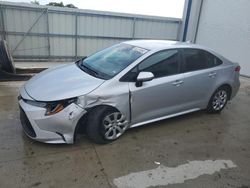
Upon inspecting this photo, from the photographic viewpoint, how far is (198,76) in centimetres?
407

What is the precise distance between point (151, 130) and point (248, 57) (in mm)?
5941

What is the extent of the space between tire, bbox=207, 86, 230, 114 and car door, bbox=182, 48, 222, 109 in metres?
0.16

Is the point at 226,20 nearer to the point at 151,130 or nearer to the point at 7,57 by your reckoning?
the point at 151,130

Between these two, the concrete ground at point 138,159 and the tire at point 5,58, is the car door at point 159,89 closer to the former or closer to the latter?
the concrete ground at point 138,159

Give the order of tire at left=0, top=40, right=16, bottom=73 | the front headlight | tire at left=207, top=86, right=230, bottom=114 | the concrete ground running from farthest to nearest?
1. tire at left=0, top=40, right=16, bottom=73
2. tire at left=207, top=86, right=230, bottom=114
3. the front headlight
4. the concrete ground

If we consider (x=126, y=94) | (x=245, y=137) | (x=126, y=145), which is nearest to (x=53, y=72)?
(x=126, y=94)

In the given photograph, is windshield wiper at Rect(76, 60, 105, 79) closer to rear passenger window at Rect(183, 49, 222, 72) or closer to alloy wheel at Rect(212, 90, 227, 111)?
rear passenger window at Rect(183, 49, 222, 72)

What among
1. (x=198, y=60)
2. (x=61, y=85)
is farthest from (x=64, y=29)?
(x=61, y=85)

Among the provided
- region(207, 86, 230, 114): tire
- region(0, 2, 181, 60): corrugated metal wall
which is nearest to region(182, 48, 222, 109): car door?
region(207, 86, 230, 114): tire

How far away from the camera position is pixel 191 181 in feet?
9.00

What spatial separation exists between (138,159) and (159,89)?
1.12m

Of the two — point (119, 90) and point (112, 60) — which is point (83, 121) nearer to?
point (119, 90)

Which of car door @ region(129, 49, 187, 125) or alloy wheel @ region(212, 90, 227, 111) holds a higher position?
car door @ region(129, 49, 187, 125)

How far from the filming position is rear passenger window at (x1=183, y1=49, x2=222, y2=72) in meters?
4.00
